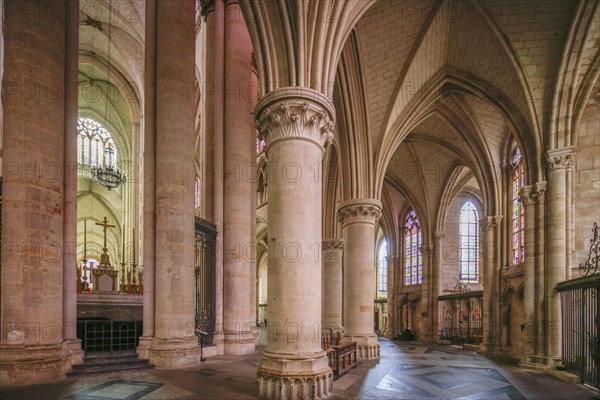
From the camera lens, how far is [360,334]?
14.0m

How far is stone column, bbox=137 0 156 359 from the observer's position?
11.2m

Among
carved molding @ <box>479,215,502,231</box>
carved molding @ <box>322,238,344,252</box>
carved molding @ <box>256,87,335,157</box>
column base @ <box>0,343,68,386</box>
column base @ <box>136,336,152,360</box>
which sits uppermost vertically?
carved molding @ <box>256,87,335,157</box>

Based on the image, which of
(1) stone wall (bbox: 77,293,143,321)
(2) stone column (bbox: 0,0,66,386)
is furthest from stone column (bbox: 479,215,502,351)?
(2) stone column (bbox: 0,0,66,386)

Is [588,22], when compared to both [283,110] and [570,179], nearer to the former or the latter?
[570,179]

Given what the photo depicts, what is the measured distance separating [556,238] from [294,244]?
10321 millimetres

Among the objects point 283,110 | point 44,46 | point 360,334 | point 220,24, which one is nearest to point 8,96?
point 44,46

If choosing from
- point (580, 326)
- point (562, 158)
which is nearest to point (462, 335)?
point (580, 326)

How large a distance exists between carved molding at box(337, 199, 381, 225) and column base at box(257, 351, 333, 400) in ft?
25.5

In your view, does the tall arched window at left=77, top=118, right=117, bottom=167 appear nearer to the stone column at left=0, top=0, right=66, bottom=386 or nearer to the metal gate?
the metal gate

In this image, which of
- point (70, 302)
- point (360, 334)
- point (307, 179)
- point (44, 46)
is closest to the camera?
point (307, 179)

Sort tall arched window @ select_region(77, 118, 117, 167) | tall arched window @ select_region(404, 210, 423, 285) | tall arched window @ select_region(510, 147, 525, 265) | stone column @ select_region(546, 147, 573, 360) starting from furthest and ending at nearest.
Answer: tall arched window @ select_region(77, 118, 117, 167), tall arched window @ select_region(404, 210, 423, 285), tall arched window @ select_region(510, 147, 525, 265), stone column @ select_region(546, 147, 573, 360)

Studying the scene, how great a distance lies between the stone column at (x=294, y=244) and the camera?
7.30 m

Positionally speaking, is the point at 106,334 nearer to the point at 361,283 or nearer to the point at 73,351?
the point at 73,351

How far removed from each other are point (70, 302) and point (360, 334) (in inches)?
335
